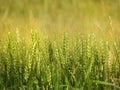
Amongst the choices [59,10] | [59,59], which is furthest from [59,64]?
[59,10]

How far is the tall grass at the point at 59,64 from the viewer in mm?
3080

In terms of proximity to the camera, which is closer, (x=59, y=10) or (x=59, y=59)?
(x=59, y=59)

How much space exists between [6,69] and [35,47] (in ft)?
0.67

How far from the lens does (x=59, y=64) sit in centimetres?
314

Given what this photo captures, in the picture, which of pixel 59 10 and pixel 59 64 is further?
pixel 59 10

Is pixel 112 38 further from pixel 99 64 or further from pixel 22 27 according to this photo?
pixel 22 27

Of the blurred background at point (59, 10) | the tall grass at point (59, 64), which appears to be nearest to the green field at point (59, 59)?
the tall grass at point (59, 64)

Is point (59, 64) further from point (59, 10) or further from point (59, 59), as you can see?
point (59, 10)

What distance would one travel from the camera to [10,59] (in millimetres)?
3195

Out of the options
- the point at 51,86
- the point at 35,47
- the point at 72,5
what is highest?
the point at 72,5

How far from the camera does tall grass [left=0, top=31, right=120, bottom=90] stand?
10.1ft

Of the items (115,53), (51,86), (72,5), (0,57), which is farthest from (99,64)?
(72,5)

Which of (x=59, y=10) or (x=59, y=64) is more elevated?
(x=59, y=10)

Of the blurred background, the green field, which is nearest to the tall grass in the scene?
the green field
